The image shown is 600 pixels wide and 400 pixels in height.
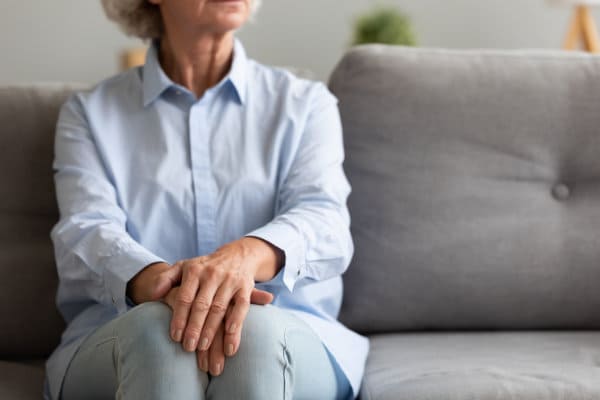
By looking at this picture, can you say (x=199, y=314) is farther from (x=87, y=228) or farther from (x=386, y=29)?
(x=386, y=29)

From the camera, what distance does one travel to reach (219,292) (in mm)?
1270

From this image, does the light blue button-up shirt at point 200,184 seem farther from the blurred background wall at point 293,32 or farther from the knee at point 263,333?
the blurred background wall at point 293,32

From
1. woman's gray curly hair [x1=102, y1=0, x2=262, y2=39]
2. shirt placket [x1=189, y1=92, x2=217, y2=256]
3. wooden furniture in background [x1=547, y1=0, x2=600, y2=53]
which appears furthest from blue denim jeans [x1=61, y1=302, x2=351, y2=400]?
wooden furniture in background [x1=547, y1=0, x2=600, y2=53]

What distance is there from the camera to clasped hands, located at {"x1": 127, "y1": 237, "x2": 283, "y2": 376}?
1.20 metres

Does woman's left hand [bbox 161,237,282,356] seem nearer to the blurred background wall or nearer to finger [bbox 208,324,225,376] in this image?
finger [bbox 208,324,225,376]

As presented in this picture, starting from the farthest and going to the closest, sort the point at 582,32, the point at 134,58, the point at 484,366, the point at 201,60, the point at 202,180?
the point at 582,32 < the point at 134,58 < the point at 201,60 < the point at 202,180 < the point at 484,366

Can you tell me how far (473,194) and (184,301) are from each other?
687 millimetres

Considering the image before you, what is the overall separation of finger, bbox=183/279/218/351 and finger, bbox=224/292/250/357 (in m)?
0.03

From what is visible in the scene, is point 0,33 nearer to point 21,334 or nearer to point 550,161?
point 21,334

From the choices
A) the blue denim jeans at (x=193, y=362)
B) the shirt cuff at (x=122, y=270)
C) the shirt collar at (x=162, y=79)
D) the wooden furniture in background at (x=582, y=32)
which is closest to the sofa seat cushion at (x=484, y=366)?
the blue denim jeans at (x=193, y=362)

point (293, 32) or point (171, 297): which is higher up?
point (171, 297)

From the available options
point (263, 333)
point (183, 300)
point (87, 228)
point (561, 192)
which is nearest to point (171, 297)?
point (183, 300)

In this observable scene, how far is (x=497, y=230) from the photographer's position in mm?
1674

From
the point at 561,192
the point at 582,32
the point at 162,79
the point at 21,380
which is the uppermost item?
the point at 162,79
